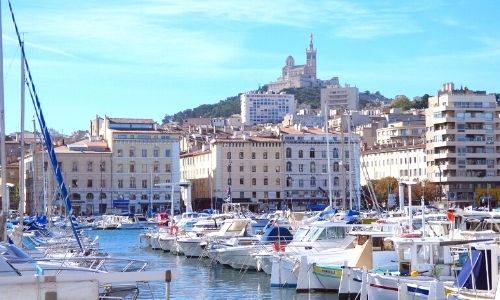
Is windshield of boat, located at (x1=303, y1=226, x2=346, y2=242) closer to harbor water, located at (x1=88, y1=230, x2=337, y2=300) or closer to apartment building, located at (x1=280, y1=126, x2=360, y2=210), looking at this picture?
harbor water, located at (x1=88, y1=230, x2=337, y2=300)

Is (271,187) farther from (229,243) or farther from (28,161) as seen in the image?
(229,243)

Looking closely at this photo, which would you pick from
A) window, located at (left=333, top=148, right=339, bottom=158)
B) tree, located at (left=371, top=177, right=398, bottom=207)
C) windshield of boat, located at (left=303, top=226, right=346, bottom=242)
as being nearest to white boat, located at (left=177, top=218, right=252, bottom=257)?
windshield of boat, located at (left=303, top=226, right=346, bottom=242)

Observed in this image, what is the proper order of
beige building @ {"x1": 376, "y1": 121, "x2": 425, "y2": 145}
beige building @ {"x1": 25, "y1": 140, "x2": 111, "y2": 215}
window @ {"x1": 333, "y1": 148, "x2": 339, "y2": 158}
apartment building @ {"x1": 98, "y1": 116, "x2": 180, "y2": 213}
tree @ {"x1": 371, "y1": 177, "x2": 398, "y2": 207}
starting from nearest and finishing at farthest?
tree @ {"x1": 371, "y1": 177, "x2": 398, "y2": 207} → beige building @ {"x1": 25, "y1": 140, "x2": 111, "y2": 215} → apartment building @ {"x1": 98, "y1": 116, "x2": 180, "y2": 213} → window @ {"x1": 333, "y1": 148, "x2": 339, "y2": 158} → beige building @ {"x1": 376, "y1": 121, "x2": 425, "y2": 145}

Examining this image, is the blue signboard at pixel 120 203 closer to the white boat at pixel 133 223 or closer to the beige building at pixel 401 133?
the white boat at pixel 133 223

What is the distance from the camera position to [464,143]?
10288 centimetres

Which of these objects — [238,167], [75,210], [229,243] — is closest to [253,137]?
[238,167]

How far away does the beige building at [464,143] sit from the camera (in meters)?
102

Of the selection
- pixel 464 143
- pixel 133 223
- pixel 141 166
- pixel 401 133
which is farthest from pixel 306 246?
pixel 401 133

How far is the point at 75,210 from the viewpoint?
386ft

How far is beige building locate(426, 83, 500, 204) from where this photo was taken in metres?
102

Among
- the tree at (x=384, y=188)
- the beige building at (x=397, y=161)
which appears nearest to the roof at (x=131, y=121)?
the beige building at (x=397, y=161)

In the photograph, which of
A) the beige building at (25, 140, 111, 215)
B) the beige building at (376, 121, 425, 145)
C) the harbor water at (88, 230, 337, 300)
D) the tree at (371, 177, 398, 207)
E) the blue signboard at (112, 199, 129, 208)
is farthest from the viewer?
the beige building at (376, 121, 425, 145)

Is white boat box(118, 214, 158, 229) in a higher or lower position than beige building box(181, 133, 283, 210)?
lower

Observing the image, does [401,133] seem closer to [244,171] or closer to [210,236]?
[244,171]
